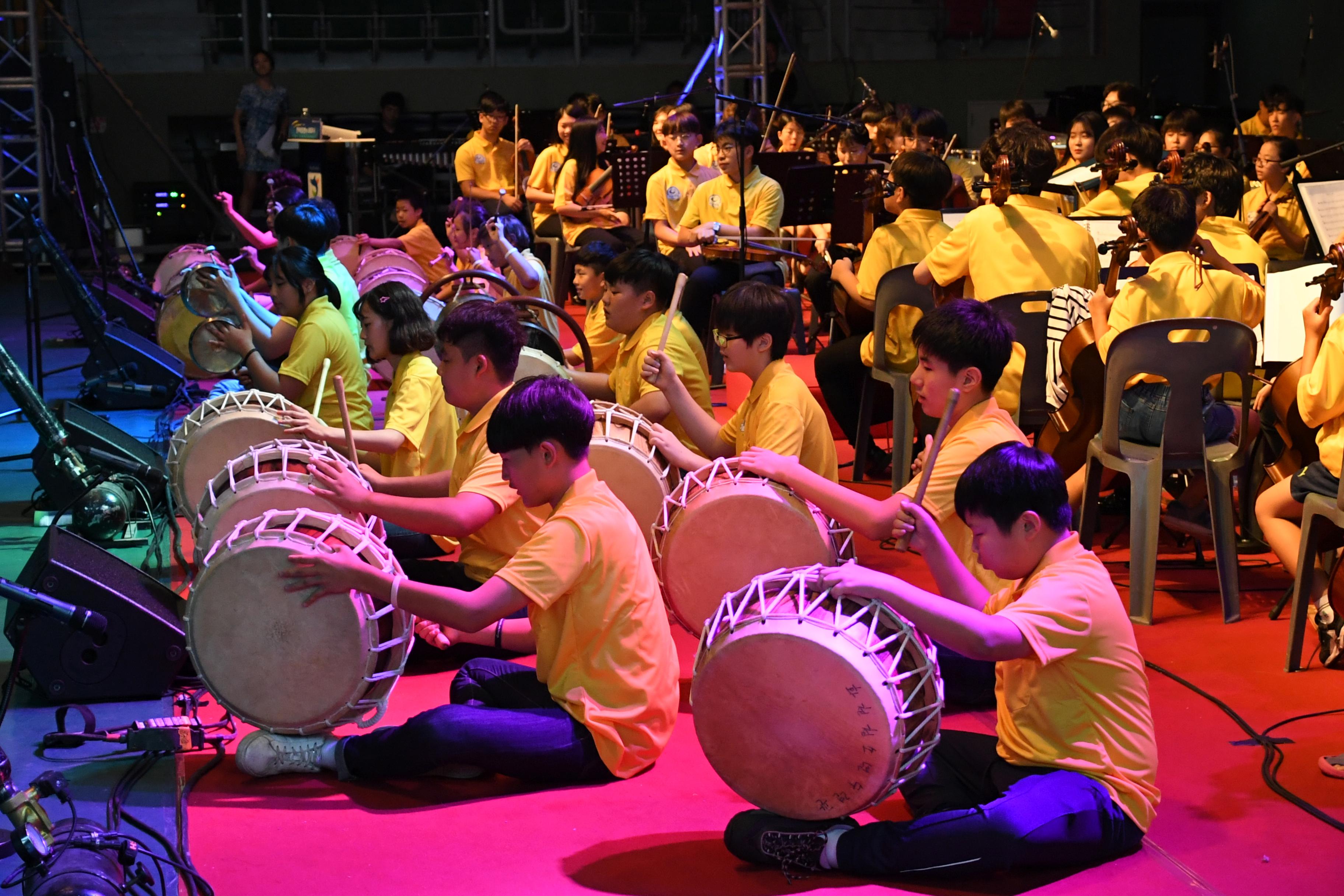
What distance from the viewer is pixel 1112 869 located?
2607 mm

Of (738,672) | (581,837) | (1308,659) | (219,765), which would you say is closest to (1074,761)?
(738,672)

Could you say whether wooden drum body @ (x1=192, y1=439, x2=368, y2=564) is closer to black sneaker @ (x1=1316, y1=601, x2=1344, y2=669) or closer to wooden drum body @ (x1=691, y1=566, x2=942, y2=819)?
wooden drum body @ (x1=691, y1=566, x2=942, y2=819)

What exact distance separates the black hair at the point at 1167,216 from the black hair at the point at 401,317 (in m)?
2.40

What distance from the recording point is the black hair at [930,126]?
8.24m

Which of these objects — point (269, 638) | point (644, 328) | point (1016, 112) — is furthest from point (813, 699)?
point (1016, 112)

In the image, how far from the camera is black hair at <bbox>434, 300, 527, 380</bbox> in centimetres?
358

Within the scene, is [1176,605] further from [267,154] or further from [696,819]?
[267,154]

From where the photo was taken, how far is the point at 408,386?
4.41 meters

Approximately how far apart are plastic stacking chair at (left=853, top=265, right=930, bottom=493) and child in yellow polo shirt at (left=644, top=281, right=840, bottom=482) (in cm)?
151

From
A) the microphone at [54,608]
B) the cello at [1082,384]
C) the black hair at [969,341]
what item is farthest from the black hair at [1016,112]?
the microphone at [54,608]

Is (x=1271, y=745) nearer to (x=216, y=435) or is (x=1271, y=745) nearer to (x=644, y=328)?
(x=644, y=328)

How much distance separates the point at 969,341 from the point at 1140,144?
4.13 m

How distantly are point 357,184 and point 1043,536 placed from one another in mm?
10725

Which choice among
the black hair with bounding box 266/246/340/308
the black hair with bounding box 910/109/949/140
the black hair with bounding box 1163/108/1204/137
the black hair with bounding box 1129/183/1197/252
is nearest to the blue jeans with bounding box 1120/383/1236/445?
the black hair with bounding box 1129/183/1197/252
